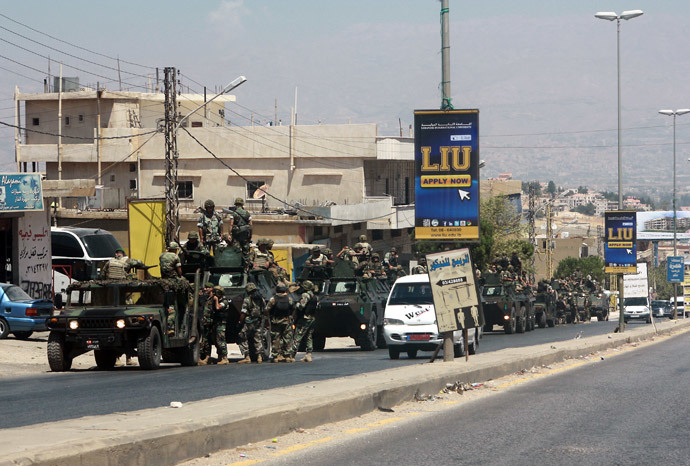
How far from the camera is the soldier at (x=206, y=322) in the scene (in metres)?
20.6

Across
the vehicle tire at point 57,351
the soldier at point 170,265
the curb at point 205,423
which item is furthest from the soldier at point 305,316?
the curb at point 205,423

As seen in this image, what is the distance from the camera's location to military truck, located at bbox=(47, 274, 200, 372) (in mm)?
18188

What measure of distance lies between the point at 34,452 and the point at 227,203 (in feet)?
186

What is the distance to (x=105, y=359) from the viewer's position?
65.9 ft

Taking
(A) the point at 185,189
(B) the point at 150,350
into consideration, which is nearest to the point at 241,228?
(B) the point at 150,350

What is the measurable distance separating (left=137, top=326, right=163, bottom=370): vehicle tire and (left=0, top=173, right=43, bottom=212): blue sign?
12500 millimetres

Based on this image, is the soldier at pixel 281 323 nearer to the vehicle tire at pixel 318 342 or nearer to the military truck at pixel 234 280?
the military truck at pixel 234 280

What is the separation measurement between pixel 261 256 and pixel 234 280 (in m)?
1.68

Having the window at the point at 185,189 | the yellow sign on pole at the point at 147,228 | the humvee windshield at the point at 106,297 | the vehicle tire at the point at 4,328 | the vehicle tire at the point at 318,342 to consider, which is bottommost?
the vehicle tire at the point at 318,342

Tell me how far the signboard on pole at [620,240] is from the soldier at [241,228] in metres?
17.3

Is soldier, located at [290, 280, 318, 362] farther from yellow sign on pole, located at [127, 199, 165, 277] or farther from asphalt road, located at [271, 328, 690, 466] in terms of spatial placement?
yellow sign on pole, located at [127, 199, 165, 277]

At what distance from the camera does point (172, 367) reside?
2012 centimetres

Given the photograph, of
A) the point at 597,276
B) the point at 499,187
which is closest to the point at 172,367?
the point at 499,187

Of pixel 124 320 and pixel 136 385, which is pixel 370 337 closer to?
pixel 124 320
